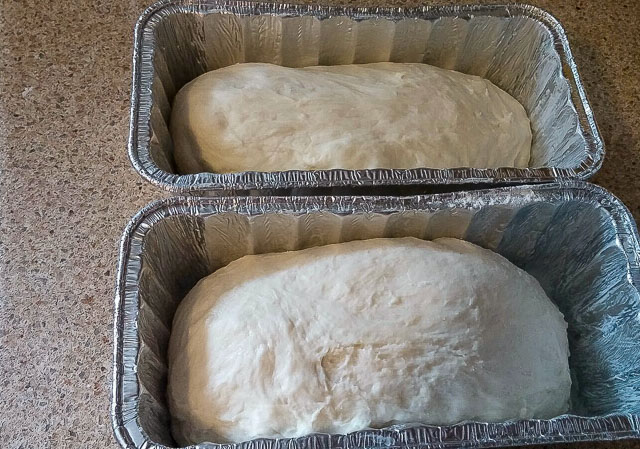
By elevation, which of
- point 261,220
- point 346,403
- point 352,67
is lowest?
point 346,403

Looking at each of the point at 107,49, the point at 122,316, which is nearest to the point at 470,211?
the point at 122,316

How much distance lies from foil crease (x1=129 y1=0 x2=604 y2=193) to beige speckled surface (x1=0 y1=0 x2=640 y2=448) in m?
0.18

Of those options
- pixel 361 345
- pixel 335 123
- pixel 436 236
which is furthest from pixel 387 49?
pixel 361 345

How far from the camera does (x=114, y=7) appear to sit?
1.47 m

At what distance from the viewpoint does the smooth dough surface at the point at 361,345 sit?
35.1 inches

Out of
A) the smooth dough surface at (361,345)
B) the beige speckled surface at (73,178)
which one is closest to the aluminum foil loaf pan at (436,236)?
the smooth dough surface at (361,345)

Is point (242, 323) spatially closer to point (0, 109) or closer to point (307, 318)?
point (307, 318)

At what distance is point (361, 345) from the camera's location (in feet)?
3.04

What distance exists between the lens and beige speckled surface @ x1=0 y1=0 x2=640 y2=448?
1.04m

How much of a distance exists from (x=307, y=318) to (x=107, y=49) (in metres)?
0.90

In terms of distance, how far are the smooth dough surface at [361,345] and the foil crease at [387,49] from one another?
28 centimetres

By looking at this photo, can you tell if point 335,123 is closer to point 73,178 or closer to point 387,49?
point 387,49

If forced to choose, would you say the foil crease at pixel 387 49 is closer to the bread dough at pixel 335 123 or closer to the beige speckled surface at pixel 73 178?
the bread dough at pixel 335 123

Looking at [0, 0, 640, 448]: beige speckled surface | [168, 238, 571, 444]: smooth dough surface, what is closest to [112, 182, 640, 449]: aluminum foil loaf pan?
[168, 238, 571, 444]: smooth dough surface
